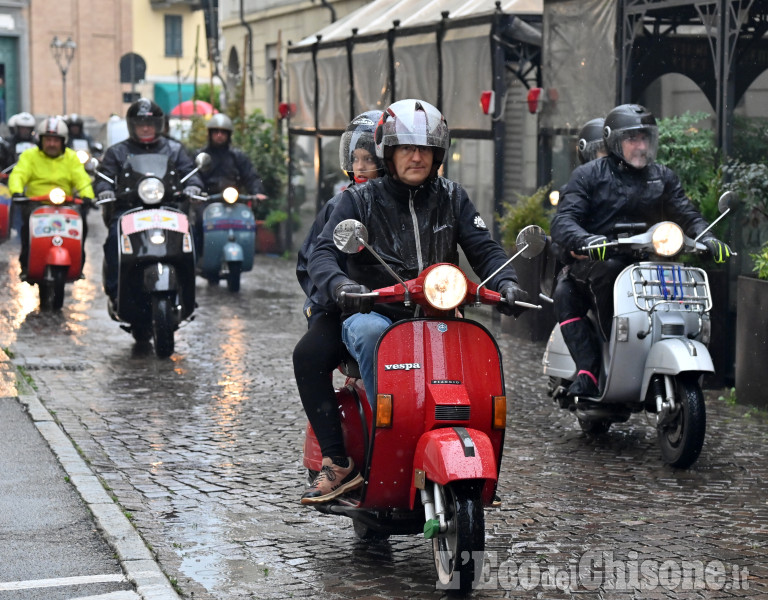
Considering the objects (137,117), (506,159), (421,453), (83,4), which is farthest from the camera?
(83,4)

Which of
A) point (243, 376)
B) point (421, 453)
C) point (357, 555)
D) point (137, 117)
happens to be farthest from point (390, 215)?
point (137, 117)

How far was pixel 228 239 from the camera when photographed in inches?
605

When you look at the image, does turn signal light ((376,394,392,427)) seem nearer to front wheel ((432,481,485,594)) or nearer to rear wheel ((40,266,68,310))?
front wheel ((432,481,485,594))

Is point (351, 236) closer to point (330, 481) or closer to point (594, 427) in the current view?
point (330, 481)

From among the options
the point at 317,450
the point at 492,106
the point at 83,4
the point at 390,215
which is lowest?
the point at 317,450

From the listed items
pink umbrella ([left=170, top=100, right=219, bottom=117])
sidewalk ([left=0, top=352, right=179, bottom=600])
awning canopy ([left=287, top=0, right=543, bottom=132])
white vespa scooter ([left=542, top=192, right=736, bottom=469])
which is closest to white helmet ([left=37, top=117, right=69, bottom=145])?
awning canopy ([left=287, top=0, right=543, bottom=132])

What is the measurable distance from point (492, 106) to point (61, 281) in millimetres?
4548

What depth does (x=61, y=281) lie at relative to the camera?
13.0m

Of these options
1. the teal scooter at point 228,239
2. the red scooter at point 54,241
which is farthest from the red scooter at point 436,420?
the teal scooter at point 228,239

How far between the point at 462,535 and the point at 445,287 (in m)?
0.88

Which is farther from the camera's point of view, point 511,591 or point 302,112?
point 302,112

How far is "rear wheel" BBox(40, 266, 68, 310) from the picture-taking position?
13.0 metres

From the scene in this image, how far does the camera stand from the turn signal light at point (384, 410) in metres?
5.05

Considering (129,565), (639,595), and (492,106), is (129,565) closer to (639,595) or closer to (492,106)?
(639,595)
